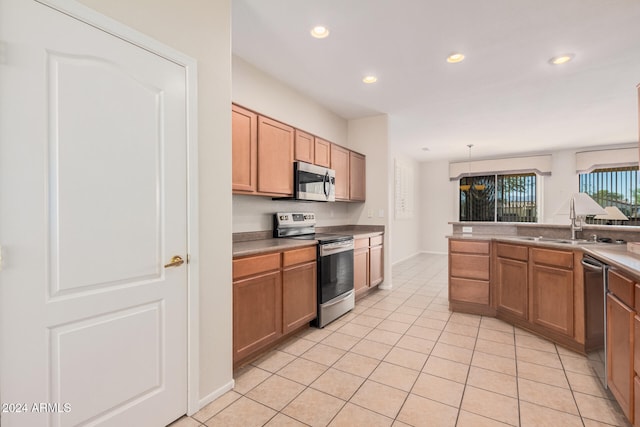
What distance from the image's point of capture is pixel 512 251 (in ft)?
10.3

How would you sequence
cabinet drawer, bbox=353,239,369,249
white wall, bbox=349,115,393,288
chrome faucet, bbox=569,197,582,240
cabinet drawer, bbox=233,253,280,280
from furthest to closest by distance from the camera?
white wall, bbox=349,115,393,288 < cabinet drawer, bbox=353,239,369,249 < chrome faucet, bbox=569,197,582,240 < cabinet drawer, bbox=233,253,280,280

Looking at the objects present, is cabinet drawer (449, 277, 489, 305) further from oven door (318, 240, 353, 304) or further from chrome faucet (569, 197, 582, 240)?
oven door (318, 240, 353, 304)

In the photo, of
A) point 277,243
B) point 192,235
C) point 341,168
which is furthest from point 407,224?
point 192,235

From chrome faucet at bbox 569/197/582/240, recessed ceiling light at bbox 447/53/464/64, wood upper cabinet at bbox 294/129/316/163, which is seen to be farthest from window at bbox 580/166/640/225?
wood upper cabinet at bbox 294/129/316/163

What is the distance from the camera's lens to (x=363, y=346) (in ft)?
8.88

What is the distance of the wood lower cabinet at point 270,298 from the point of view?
221 centimetres

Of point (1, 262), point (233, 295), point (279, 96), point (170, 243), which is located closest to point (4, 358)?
point (1, 262)

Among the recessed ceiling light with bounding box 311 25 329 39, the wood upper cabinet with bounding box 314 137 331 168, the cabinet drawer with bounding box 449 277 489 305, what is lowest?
the cabinet drawer with bounding box 449 277 489 305

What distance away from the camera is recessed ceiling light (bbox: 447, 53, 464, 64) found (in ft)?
9.40

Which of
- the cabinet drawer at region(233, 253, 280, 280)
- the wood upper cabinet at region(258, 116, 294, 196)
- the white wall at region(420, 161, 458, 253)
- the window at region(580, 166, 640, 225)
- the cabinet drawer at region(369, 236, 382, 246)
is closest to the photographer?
the cabinet drawer at region(233, 253, 280, 280)

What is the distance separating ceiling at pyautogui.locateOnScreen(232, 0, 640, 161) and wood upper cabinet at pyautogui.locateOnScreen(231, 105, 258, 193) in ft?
2.31

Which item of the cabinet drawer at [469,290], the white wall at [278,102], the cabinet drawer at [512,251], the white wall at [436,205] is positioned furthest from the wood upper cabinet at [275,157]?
the white wall at [436,205]

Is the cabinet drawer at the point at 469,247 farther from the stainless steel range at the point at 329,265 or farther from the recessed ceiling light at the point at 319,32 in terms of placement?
the recessed ceiling light at the point at 319,32

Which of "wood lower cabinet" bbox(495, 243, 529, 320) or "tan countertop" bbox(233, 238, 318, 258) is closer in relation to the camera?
"tan countertop" bbox(233, 238, 318, 258)
